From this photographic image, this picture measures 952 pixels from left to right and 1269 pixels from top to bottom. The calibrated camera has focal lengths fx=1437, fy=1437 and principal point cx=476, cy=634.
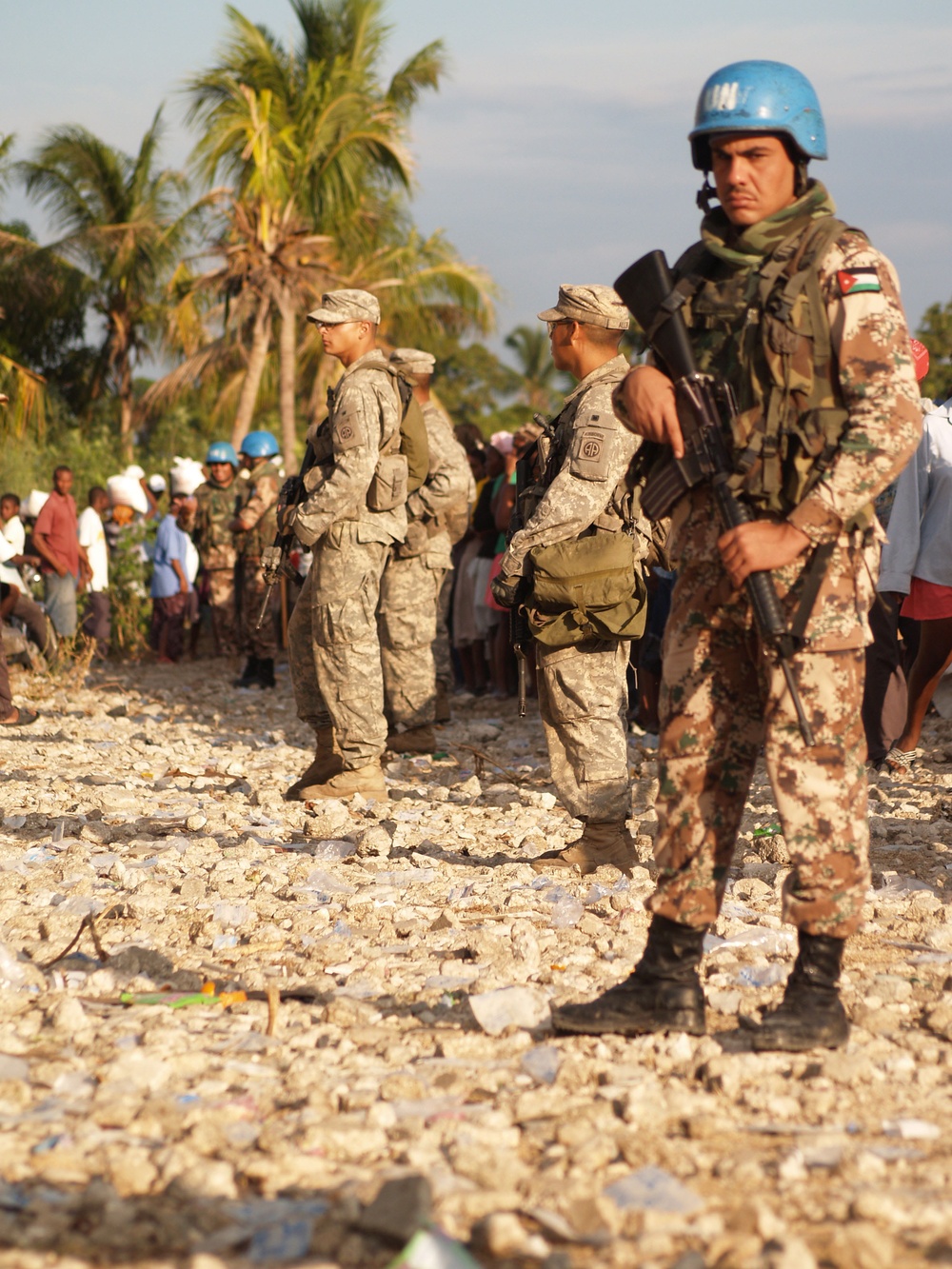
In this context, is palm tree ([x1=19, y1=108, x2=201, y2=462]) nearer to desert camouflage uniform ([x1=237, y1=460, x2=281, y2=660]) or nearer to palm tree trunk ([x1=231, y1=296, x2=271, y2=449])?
palm tree trunk ([x1=231, y1=296, x2=271, y2=449])

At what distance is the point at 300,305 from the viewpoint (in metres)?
22.7

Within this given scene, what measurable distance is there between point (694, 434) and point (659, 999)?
1.21m

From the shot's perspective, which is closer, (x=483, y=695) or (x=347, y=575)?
(x=347, y=575)

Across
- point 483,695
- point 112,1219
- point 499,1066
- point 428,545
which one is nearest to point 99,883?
point 499,1066

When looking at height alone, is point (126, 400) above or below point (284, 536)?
above

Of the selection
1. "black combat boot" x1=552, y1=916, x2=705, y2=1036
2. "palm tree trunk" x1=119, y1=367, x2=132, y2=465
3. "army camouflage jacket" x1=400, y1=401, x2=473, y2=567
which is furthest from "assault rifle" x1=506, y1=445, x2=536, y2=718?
"palm tree trunk" x1=119, y1=367, x2=132, y2=465

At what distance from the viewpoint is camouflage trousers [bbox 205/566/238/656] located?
13148mm

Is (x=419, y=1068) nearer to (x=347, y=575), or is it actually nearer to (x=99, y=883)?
(x=99, y=883)

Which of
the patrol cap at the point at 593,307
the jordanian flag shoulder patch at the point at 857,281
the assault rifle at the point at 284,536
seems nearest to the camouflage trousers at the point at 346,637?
the assault rifle at the point at 284,536

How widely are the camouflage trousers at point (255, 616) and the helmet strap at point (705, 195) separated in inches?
342

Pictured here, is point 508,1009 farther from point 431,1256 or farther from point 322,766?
point 322,766

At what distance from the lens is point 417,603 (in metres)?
8.12

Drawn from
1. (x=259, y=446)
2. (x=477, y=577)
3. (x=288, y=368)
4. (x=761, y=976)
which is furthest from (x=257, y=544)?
(x=288, y=368)

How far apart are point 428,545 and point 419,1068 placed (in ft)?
17.6
